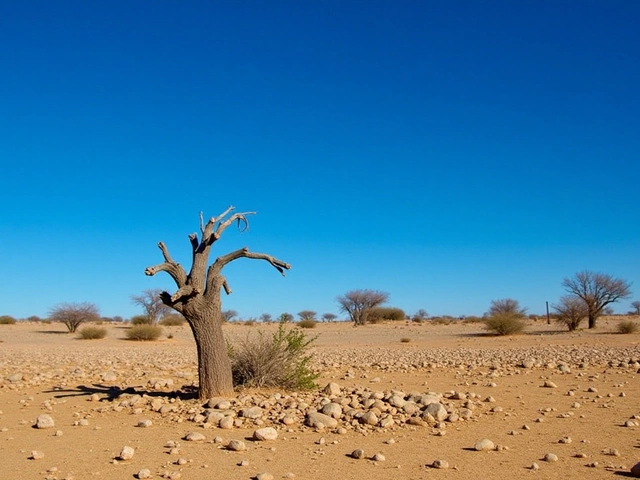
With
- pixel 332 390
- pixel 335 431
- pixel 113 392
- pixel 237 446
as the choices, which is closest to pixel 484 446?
pixel 335 431

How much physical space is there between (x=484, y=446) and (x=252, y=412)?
11.3ft

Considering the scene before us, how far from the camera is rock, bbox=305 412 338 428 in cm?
854

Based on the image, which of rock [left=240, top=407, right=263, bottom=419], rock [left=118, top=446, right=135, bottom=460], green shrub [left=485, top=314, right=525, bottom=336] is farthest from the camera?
green shrub [left=485, top=314, right=525, bottom=336]

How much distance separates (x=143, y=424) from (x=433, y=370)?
30.5 feet

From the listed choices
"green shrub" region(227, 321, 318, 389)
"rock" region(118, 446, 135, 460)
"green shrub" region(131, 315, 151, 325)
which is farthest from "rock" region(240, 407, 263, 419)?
"green shrub" region(131, 315, 151, 325)

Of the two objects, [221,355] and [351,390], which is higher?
[221,355]

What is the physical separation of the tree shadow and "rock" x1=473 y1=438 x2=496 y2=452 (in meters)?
5.43

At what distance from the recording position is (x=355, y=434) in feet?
26.8

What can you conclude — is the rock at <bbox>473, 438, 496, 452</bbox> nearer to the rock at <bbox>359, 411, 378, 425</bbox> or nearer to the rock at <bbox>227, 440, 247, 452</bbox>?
the rock at <bbox>359, 411, 378, 425</bbox>

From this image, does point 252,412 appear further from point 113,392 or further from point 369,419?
point 113,392

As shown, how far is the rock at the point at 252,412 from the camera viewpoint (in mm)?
8883

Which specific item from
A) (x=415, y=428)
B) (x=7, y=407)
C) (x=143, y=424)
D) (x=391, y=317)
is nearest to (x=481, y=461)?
(x=415, y=428)

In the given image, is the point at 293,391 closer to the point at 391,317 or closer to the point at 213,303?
the point at 213,303

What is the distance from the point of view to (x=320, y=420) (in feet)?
28.2
